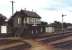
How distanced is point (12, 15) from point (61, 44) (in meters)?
37.5

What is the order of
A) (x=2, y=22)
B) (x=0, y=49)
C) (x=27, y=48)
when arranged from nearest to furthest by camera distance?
(x=0, y=49), (x=27, y=48), (x=2, y=22)

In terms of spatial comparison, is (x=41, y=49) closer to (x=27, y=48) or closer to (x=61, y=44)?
(x=27, y=48)

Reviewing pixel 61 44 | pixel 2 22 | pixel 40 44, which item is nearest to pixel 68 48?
pixel 61 44

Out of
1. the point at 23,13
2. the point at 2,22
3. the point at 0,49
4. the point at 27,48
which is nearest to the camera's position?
the point at 0,49

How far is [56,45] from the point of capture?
5.83 feet

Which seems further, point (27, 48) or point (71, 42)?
point (71, 42)

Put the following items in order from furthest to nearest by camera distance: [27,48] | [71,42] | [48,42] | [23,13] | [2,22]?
[23,13] < [2,22] < [71,42] < [48,42] < [27,48]

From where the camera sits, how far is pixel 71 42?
6.16 ft

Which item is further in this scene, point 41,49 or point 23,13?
point 23,13

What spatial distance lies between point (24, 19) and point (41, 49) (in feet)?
126

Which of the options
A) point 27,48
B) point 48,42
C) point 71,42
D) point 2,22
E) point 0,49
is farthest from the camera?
point 2,22

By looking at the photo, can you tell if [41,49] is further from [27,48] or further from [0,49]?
[0,49]

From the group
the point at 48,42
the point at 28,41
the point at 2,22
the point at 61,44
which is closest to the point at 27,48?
the point at 28,41

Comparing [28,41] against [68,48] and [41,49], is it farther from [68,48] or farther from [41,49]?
[68,48]
